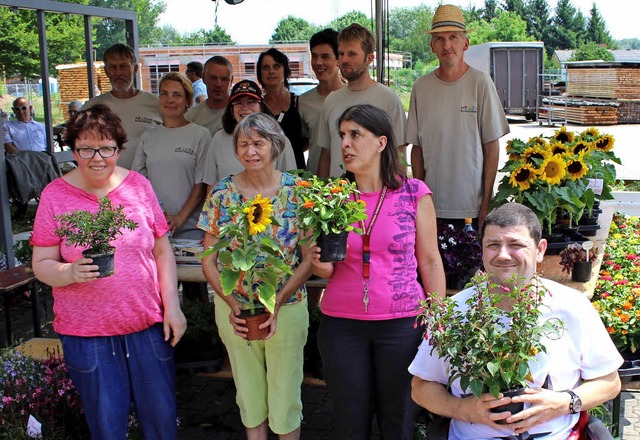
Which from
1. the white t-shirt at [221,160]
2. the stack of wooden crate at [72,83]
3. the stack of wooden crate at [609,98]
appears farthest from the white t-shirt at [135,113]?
the stack of wooden crate at [609,98]

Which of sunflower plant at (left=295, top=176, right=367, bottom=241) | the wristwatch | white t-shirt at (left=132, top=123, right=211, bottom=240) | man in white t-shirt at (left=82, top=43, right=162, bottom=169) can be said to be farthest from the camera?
man in white t-shirt at (left=82, top=43, right=162, bottom=169)

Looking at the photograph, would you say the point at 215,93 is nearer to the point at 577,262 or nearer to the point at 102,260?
the point at 102,260

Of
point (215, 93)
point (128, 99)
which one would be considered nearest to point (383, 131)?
point (215, 93)

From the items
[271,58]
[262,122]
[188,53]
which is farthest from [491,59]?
[262,122]

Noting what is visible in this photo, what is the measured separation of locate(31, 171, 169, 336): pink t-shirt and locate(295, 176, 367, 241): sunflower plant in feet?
2.41

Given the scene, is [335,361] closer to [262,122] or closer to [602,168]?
[262,122]

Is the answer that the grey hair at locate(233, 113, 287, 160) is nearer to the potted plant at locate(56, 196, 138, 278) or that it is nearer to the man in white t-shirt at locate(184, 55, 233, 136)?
the potted plant at locate(56, 196, 138, 278)

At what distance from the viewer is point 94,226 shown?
8.58 feet

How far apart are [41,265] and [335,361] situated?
1249 millimetres

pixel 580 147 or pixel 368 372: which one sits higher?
pixel 580 147

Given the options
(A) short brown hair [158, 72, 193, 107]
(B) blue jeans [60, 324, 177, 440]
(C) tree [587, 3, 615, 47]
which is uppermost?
(C) tree [587, 3, 615, 47]

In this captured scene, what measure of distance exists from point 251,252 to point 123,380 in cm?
81

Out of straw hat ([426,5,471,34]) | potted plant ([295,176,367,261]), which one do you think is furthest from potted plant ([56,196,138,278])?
straw hat ([426,5,471,34])

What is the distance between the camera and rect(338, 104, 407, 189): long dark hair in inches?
110
